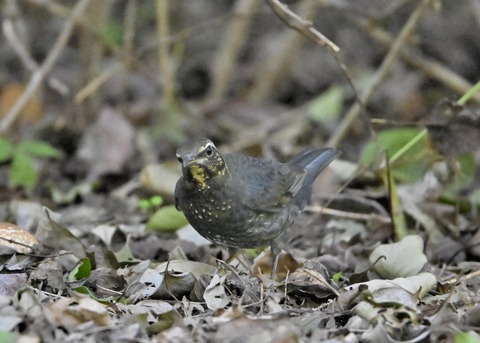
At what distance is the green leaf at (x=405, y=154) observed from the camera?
6591mm

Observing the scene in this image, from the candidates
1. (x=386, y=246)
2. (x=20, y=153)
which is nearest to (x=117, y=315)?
(x=386, y=246)

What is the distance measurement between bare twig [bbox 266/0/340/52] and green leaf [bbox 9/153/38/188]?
2983 millimetres

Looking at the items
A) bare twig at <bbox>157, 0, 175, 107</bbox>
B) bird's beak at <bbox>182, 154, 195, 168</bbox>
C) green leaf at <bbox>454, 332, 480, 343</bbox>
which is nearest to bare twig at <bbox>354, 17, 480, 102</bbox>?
bare twig at <bbox>157, 0, 175, 107</bbox>

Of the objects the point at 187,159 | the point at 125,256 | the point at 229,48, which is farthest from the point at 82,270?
the point at 229,48

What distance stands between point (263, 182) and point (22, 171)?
275 centimetres

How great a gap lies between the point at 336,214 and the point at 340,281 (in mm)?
1385

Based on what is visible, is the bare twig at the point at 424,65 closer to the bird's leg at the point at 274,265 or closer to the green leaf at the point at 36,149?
the green leaf at the point at 36,149

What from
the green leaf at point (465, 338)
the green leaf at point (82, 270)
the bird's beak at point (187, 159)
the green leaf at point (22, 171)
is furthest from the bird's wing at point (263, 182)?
the green leaf at point (22, 171)

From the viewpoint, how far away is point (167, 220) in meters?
6.47

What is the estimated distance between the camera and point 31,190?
26.6ft

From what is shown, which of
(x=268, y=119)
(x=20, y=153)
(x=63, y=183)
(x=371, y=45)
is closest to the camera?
(x=20, y=153)

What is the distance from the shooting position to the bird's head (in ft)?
16.9

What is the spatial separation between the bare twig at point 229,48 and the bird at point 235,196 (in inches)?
151

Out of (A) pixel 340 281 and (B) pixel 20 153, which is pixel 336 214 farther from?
(B) pixel 20 153
